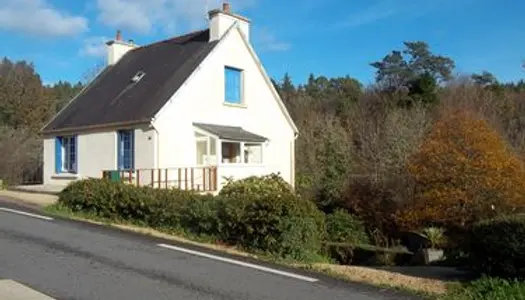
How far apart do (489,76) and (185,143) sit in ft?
140

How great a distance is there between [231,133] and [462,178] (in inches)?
408

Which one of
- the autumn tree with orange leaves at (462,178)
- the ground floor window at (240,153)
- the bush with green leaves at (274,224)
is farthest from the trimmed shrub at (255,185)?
the bush with green leaves at (274,224)

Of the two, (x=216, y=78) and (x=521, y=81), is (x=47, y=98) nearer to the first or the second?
(x=216, y=78)

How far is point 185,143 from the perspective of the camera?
2286 cm

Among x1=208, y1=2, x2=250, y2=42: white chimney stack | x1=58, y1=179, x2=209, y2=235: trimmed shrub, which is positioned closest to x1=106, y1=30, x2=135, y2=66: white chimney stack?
x1=208, y1=2, x2=250, y2=42: white chimney stack

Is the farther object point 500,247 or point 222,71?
point 222,71

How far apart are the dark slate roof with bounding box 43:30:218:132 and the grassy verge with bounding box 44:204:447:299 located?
9.69 metres

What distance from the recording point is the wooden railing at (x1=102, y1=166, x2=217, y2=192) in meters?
21.5

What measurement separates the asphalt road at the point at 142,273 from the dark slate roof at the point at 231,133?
11.5 meters

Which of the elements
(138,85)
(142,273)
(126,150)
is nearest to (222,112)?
(138,85)

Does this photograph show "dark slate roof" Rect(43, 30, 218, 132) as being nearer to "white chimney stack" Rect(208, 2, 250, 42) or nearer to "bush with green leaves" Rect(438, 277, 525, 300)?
"white chimney stack" Rect(208, 2, 250, 42)

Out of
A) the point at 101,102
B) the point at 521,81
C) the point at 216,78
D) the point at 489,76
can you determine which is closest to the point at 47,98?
the point at 101,102

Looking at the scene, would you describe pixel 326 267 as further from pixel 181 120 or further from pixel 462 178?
pixel 181 120

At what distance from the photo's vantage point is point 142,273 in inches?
325
